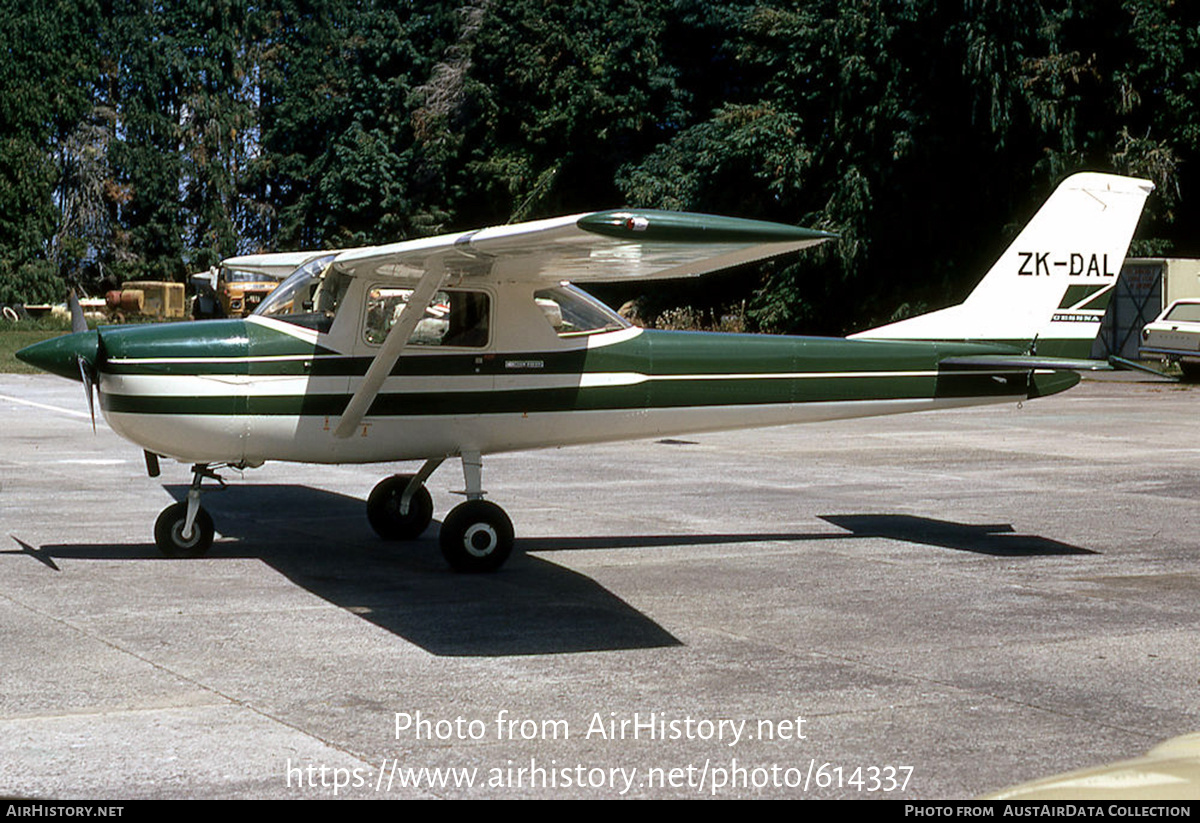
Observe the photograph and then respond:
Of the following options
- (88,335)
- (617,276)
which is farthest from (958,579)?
(88,335)

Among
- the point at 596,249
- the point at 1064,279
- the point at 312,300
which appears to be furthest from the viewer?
the point at 1064,279

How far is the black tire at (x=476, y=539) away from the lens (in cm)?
981

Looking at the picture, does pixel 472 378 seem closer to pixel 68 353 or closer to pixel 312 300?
pixel 312 300

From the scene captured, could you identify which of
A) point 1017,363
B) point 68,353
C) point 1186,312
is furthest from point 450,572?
point 1186,312

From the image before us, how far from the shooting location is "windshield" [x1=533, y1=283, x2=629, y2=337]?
34.7ft

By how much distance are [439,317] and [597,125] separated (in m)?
49.7

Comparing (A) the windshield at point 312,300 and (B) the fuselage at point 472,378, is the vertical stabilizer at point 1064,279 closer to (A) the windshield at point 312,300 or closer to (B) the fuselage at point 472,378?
(B) the fuselage at point 472,378

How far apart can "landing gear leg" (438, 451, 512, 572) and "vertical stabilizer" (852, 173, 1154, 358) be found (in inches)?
156

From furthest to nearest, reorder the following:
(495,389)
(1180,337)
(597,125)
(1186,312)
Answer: (597,125) → (1186,312) → (1180,337) → (495,389)

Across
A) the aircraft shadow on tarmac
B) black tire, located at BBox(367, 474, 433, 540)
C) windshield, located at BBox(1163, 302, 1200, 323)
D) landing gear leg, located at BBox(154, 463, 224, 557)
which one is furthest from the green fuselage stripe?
Result: windshield, located at BBox(1163, 302, 1200, 323)

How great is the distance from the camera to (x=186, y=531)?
10.4 meters

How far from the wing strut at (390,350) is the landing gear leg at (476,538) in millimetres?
960

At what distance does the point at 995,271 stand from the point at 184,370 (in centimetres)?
638

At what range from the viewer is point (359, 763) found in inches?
220
